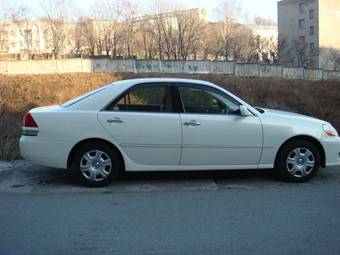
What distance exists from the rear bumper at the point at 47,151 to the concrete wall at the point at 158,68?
42650mm

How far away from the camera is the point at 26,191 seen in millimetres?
6629

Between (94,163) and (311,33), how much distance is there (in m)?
89.9

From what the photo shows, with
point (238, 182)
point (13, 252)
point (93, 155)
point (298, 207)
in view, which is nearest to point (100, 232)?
point (13, 252)

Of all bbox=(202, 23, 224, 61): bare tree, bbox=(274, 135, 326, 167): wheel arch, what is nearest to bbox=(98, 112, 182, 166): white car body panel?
bbox=(274, 135, 326, 167): wheel arch

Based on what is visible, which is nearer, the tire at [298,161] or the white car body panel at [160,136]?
the white car body panel at [160,136]

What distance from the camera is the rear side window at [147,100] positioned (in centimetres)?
686

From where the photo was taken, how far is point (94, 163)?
22.1 feet

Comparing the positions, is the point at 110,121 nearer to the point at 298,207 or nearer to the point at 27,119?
the point at 27,119

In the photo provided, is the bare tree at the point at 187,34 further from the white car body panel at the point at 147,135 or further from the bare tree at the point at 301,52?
the white car body panel at the point at 147,135

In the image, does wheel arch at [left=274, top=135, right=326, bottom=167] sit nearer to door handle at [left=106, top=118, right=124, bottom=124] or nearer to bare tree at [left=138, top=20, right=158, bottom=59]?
door handle at [left=106, top=118, right=124, bottom=124]

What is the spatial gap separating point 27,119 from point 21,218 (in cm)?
182

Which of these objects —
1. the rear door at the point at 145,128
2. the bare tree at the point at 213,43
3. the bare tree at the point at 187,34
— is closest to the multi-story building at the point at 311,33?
the bare tree at the point at 213,43

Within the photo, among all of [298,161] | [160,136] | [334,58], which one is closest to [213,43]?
[334,58]

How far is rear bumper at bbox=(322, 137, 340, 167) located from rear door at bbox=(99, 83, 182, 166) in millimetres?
2220
